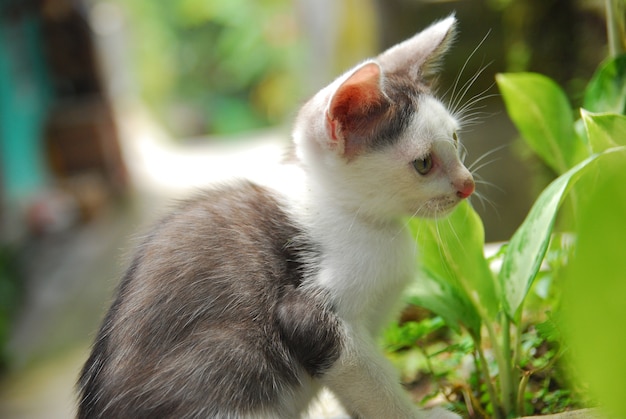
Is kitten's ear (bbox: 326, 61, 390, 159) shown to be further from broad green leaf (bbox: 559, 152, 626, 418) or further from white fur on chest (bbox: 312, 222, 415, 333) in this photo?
broad green leaf (bbox: 559, 152, 626, 418)

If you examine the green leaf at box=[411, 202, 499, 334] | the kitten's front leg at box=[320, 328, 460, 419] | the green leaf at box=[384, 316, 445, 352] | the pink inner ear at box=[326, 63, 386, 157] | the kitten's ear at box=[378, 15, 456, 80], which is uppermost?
the kitten's ear at box=[378, 15, 456, 80]

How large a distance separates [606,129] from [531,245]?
0.86 ft

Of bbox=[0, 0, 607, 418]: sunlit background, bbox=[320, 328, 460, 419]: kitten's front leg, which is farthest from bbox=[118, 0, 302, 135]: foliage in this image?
bbox=[320, 328, 460, 419]: kitten's front leg

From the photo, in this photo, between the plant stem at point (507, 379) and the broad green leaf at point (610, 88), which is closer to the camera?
the plant stem at point (507, 379)

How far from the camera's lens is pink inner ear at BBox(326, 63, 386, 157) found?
1145 mm

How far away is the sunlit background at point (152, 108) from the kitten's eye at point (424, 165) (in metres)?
0.12

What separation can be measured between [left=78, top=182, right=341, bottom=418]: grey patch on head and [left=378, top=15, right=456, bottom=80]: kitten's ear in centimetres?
42

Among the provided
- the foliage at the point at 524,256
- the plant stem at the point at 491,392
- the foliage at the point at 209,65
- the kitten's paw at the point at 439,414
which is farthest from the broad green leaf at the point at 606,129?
the foliage at the point at 209,65

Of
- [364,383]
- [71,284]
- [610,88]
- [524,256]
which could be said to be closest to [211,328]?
[364,383]

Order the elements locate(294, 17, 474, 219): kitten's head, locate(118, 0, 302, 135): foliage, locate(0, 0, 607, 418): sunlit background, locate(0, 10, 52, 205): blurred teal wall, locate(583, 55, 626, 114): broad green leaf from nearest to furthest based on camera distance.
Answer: locate(294, 17, 474, 219): kitten's head, locate(583, 55, 626, 114): broad green leaf, locate(0, 0, 607, 418): sunlit background, locate(0, 10, 52, 205): blurred teal wall, locate(118, 0, 302, 135): foliage

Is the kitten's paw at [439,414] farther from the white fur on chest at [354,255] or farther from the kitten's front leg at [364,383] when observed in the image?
the white fur on chest at [354,255]

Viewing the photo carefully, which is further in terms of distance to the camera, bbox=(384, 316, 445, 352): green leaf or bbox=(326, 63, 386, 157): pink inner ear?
bbox=(384, 316, 445, 352): green leaf

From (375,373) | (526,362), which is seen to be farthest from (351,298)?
(526,362)

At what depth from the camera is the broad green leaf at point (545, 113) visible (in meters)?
1.52
